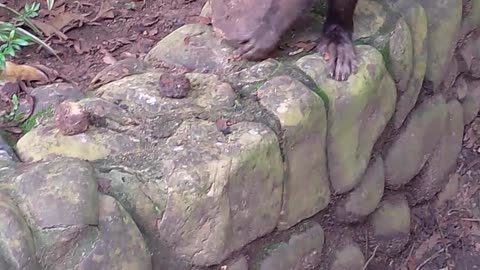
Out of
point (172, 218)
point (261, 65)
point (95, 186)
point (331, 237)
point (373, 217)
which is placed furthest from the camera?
point (373, 217)

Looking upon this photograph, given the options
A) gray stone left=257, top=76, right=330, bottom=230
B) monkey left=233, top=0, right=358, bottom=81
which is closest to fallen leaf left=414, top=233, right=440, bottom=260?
gray stone left=257, top=76, right=330, bottom=230

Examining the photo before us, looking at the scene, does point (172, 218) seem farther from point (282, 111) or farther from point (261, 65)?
point (261, 65)

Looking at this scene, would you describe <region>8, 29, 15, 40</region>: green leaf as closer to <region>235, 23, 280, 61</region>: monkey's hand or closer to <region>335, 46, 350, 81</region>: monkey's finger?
<region>235, 23, 280, 61</region>: monkey's hand

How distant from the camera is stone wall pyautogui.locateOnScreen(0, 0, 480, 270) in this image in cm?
187

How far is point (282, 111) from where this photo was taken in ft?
7.73

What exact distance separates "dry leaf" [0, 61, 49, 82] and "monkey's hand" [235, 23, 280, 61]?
0.60 metres

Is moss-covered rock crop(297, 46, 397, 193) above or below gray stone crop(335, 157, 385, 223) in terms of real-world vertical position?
above

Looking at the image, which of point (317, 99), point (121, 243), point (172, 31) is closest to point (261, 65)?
point (317, 99)

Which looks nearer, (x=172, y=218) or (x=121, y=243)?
(x=121, y=243)

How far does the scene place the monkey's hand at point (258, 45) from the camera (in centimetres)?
258

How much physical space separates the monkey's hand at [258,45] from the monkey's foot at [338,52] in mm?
184

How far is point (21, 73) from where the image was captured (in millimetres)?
2482

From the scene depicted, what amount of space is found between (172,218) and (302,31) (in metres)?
1.03

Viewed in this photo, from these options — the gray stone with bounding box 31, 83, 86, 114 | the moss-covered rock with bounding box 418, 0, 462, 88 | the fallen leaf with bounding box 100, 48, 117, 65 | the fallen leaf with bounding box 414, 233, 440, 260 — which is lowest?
the fallen leaf with bounding box 414, 233, 440, 260
